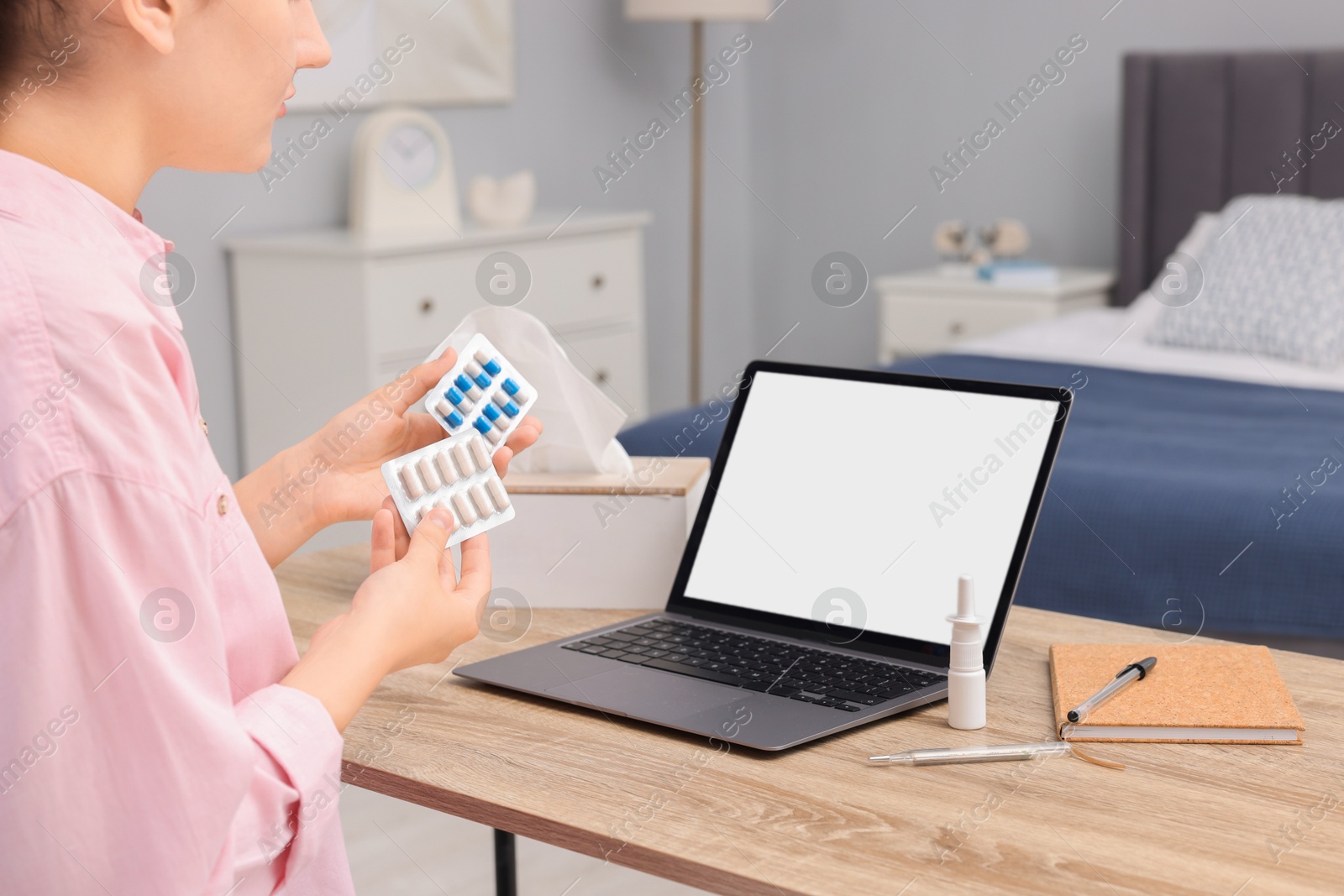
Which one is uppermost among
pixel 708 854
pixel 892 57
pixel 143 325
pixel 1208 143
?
pixel 892 57

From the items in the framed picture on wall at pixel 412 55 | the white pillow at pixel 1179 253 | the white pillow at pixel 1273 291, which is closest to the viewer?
the white pillow at pixel 1273 291

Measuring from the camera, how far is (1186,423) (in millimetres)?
2504

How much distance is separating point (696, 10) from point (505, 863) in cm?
301

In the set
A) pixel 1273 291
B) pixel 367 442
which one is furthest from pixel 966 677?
pixel 1273 291

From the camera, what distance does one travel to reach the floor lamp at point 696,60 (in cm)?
398

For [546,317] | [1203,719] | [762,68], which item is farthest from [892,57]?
[1203,719]

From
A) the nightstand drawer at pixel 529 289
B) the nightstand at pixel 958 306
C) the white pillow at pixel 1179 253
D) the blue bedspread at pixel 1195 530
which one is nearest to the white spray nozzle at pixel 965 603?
the blue bedspread at pixel 1195 530

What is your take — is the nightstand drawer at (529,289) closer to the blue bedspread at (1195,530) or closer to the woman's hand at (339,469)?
the blue bedspread at (1195,530)

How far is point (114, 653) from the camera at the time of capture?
0.60 metres

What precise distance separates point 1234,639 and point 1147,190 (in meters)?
2.26

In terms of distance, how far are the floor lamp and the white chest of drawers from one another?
751 millimetres

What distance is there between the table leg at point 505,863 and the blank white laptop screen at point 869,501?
451 mm

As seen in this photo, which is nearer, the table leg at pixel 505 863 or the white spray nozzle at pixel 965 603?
the white spray nozzle at pixel 965 603

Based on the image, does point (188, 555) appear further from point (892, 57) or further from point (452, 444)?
point (892, 57)
